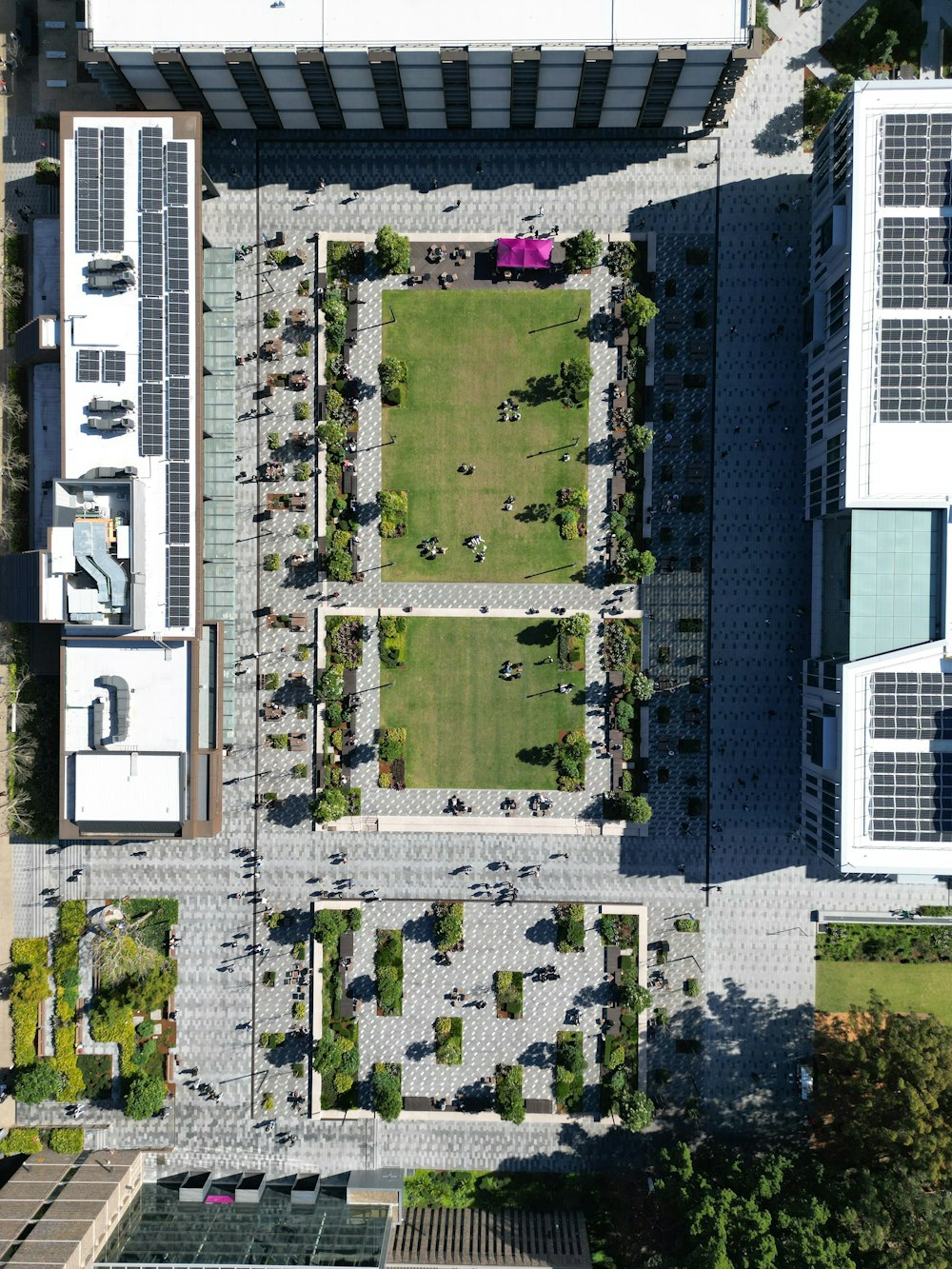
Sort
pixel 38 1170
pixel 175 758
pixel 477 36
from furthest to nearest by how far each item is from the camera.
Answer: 1. pixel 38 1170
2. pixel 175 758
3. pixel 477 36

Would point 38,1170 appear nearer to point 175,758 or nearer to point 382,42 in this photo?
point 175,758

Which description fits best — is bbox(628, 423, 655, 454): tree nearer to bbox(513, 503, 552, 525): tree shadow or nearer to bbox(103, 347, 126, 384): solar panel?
bbox(513, 503, 552, 525): tree shadow

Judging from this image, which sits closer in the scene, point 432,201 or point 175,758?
point 175,758

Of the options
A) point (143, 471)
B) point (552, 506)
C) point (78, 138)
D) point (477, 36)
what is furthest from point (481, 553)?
point (78, 138)

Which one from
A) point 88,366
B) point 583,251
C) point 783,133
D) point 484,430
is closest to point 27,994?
point 88,366

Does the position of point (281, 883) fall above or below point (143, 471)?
below

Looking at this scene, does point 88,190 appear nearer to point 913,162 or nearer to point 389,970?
point 913,162
